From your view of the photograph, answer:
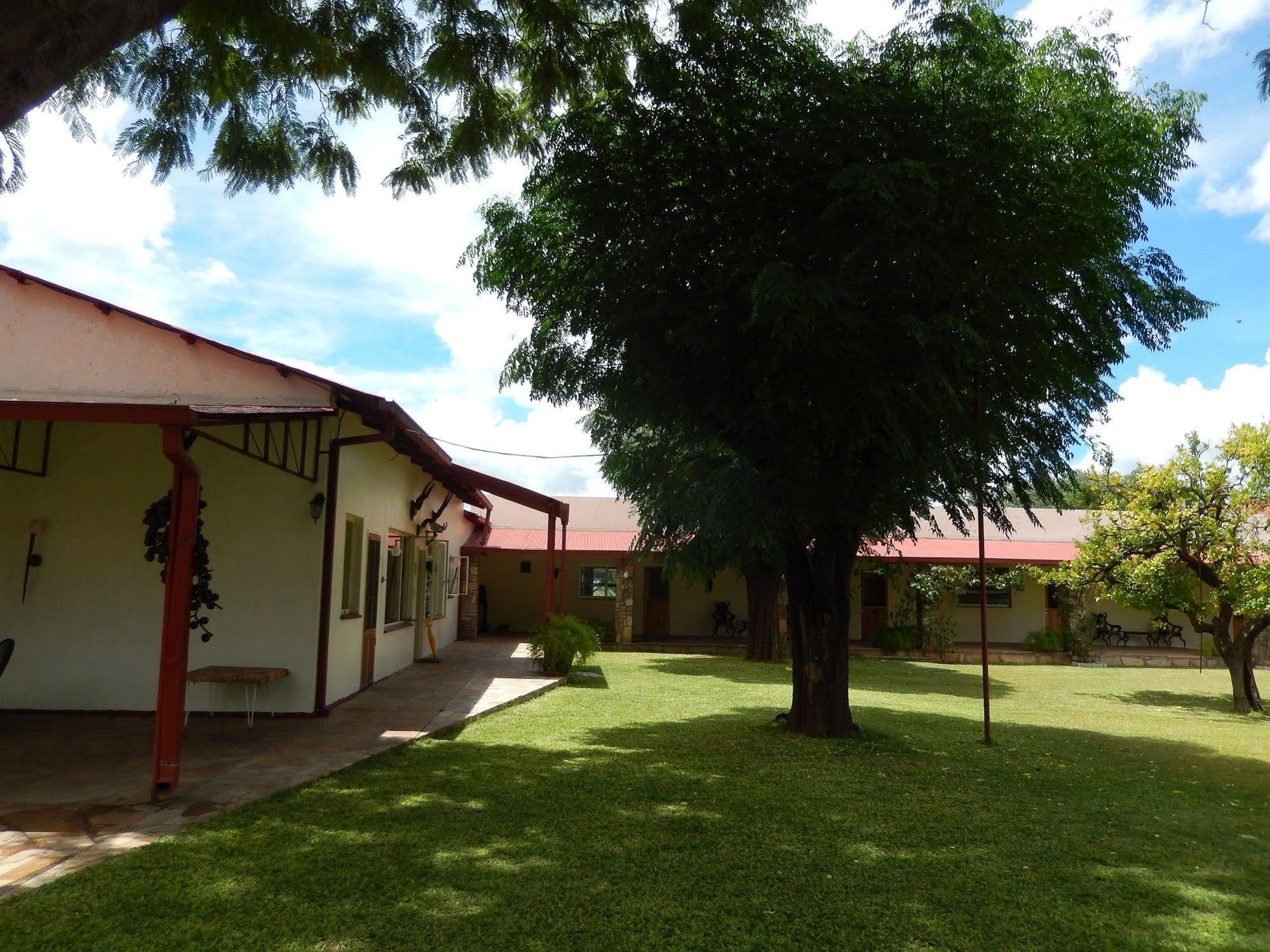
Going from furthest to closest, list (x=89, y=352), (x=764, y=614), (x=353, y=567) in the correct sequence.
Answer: (x=764, y=614)
(x=353, y=567)
(x=89, y=352)

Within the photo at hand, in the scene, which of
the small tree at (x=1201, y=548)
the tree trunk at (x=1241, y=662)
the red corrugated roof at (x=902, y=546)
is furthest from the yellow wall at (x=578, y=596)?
the tree trunk at (x=1241, y=662)

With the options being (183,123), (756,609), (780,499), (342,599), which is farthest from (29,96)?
(756,609)

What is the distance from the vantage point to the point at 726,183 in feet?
26.8

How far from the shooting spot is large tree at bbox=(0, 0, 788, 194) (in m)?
6.88

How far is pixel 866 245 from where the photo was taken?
734 centimetres

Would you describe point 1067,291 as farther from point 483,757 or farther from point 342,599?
point 342,599

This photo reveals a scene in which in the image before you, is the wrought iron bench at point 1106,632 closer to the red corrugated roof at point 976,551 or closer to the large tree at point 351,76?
the red corrugated roof at point 976,551

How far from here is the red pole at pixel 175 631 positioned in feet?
19.2

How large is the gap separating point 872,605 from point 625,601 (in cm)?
713

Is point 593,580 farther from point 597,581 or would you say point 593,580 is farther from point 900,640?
point 900,640

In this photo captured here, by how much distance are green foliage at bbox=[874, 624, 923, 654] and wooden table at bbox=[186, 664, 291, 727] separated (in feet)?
54.2

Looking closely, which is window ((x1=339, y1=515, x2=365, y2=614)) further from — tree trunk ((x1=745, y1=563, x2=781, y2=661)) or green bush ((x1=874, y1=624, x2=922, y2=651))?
green bush ((x1=874, y1=624, x2=922, y2=651))

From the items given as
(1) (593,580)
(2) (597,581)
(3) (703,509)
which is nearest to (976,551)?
(2) (597,581)

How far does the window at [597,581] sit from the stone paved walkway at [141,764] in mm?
13471
